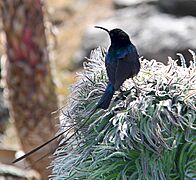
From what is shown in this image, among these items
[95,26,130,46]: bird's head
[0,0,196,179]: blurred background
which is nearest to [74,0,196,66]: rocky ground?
[0,0,196,179]: blurred background

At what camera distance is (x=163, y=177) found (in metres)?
1.54

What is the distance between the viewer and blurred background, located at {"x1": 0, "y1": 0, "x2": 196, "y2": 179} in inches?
126

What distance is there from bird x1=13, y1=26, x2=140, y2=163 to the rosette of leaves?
3 centimetres

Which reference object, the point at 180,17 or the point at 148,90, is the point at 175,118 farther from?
the point at 180,17

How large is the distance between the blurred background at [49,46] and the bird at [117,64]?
37cm

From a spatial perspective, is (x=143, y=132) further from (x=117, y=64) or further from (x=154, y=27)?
(x=154, y=27)

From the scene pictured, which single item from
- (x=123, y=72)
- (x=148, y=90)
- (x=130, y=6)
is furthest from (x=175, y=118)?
(x=130, y=6)

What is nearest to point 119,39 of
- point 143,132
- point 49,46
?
point 143,132

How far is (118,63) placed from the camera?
5.45ft

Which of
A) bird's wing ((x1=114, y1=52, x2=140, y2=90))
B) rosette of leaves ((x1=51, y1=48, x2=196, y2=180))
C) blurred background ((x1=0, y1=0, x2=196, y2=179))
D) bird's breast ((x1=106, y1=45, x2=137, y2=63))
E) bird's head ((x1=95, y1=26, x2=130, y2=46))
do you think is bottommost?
rosette of leaves ((x1=51, y1=48, x2=196, y2=180))

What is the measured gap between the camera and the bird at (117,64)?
5.27 feet

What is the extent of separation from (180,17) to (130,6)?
1211mm

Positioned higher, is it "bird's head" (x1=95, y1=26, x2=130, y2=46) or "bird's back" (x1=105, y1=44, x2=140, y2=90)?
"bird's head" (x1=95, y1=26, x2=130, y2=46)

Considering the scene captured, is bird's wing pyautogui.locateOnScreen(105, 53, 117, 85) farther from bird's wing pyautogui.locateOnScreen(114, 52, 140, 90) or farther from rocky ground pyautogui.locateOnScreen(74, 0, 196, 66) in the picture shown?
rocky ground pyautogui.locateOnScreen(74, 0, 196, 66)
